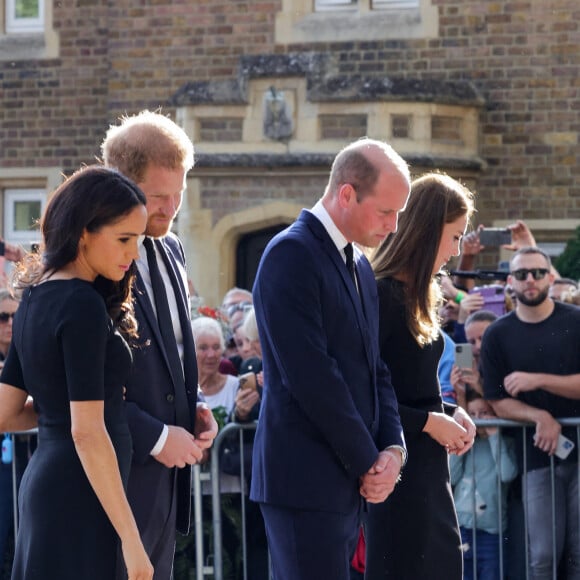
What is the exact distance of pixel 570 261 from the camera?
12180 mm

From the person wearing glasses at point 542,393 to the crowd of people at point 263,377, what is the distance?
1.95 metres

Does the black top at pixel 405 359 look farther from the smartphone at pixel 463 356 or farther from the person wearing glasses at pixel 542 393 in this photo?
the smartphone at pixel 463 356

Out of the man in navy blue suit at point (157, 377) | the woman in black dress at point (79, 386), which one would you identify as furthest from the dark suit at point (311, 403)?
the woman in black dress at point (79, 386)

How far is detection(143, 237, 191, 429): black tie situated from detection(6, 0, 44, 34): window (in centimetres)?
1203

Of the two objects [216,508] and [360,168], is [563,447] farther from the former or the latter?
[360,168]

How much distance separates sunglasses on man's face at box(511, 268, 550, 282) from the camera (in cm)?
699

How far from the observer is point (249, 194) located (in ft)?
44.3

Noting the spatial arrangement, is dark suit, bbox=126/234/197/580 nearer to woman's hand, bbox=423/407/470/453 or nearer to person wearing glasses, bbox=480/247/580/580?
woman's hand, bbox=423/407/470/453

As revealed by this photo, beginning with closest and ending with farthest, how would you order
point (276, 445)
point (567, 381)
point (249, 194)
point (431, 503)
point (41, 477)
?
1. point (41, 477)
2. point (276, 445)
3. point (431, 503)
4. point (567, 381)
5. point (249, 194)

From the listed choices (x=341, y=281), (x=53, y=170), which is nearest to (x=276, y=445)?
(x=341, y=281)

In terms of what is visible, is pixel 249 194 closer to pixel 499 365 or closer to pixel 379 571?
pixel 499 365

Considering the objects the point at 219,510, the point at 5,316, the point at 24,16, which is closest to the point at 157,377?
the point at 219,510

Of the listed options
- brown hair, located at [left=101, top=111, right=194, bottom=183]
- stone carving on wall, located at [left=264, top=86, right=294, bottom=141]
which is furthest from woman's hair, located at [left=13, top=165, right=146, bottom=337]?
stone carving on wall, located at [left=264, top=86, right=294, bottom=141]

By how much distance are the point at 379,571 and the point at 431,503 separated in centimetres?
29
